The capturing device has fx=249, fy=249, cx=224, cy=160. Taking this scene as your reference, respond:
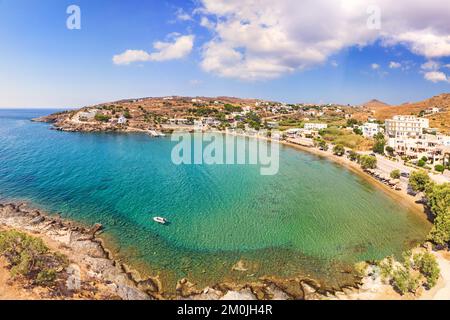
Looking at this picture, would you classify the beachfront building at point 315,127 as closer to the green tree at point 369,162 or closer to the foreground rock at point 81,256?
the green tree at point 369,162

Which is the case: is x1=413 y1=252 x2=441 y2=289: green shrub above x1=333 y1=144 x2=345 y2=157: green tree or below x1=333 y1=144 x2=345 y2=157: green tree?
below

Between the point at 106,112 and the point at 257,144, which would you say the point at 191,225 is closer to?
the point at 257,144

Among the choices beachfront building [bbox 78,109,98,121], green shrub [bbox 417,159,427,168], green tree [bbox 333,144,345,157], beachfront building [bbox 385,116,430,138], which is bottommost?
green shrub [bbox 417,159,427,168]

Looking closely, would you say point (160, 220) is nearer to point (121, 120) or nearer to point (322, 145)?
point (322, 145)

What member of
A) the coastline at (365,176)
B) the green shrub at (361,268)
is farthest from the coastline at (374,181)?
the green shrub at (361,268)

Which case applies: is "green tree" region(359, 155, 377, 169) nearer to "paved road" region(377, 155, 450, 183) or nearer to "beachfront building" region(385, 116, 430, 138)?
"paved road" region(377, 155, 450, 183)

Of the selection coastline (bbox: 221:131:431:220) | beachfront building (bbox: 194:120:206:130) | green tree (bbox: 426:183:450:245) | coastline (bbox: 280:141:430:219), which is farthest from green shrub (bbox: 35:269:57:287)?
beachfront building (bbox: 194:120:206:130)
